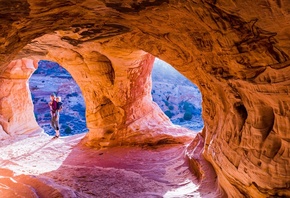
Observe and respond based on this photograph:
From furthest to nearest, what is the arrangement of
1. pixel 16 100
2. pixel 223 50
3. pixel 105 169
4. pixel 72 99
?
pixel 72 99 < pixel 16 100 < pixel 105 169 < pixel 223 50

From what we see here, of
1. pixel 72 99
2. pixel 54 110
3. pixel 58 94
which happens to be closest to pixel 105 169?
pixel 54 110

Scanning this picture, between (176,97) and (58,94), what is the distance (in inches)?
569

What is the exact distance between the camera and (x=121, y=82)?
305 inches

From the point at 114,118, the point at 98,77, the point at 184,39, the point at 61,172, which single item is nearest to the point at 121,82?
the point at 98,77

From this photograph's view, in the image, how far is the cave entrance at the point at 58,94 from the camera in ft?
66.6

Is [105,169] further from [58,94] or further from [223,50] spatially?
[58,94]

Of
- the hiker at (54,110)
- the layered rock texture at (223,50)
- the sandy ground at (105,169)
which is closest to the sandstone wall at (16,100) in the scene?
the sandy ground at (105,169)

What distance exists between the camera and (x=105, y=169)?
20.0 ft

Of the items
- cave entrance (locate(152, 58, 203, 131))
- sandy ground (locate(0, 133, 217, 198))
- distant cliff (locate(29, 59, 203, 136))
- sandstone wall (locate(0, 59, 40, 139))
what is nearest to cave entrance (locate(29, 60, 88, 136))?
distant cliff (locate(29, 59, 203, 136))

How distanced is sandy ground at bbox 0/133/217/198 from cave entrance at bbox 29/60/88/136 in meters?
11.8

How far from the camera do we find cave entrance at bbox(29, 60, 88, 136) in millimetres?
20297

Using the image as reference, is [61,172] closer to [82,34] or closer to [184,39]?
[82,34]

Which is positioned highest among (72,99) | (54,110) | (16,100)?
(16,100)

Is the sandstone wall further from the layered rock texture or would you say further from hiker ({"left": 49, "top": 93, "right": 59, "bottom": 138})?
the layered rock texture
